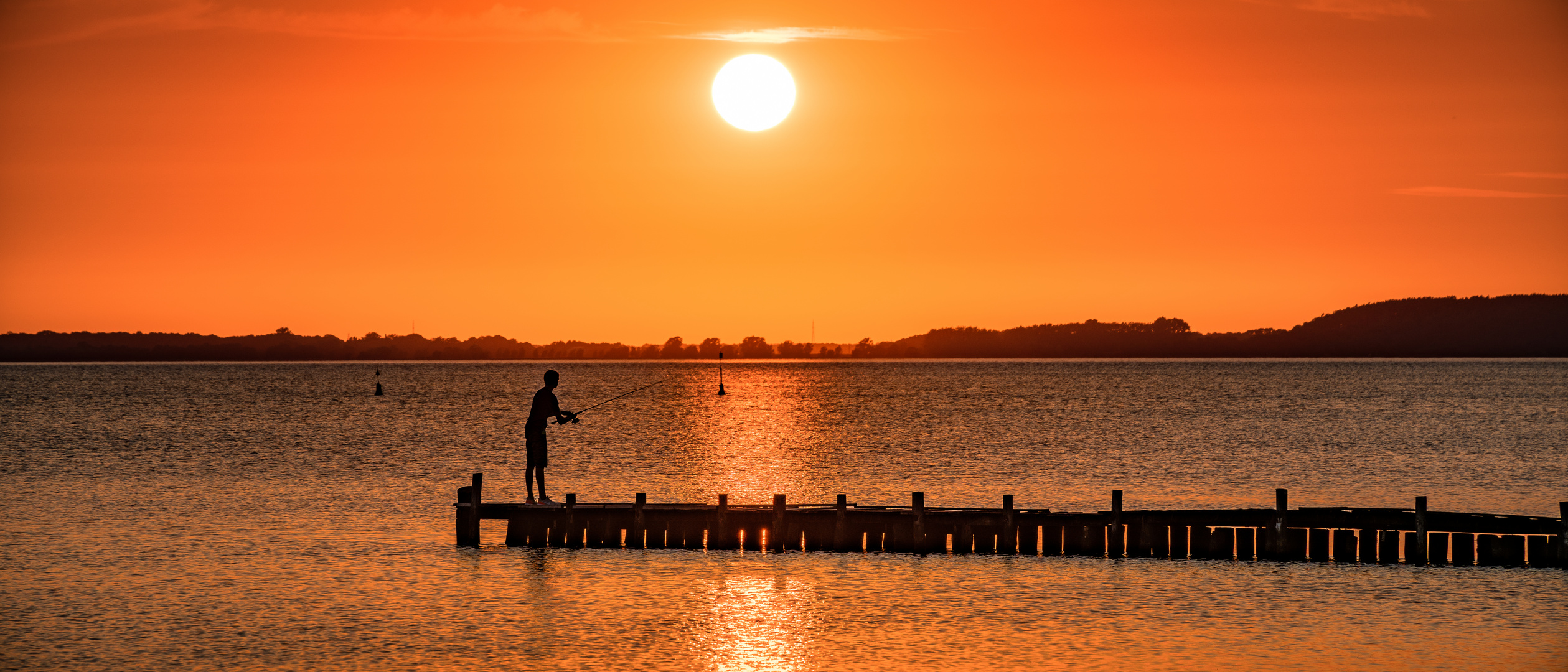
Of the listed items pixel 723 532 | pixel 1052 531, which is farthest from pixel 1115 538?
pixel 723 532

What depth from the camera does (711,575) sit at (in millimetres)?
22812

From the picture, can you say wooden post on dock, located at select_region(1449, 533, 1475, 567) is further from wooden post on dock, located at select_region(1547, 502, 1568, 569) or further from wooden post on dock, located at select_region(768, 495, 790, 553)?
wooden post on dock, located at select_region(768, 495, 790, 553)

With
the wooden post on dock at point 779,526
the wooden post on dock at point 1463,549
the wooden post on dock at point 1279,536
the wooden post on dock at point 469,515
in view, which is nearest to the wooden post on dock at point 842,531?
the wooden post on dock at point 779,526

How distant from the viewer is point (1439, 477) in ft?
156

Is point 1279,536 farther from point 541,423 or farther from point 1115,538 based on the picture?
point 541,423

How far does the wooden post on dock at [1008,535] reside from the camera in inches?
961

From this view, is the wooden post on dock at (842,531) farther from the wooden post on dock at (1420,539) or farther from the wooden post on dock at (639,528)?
the wooden post on dock at (1420,539)

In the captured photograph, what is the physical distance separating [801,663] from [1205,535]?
36.4 ft

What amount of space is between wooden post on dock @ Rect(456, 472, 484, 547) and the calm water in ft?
1.34

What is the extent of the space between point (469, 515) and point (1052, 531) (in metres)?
11.6

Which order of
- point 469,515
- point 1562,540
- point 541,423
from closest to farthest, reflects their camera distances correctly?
point 1562,540 < point 541,423 < point 469,515

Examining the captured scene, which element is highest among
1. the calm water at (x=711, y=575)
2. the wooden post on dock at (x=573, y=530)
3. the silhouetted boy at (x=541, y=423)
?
the silhouetted boy at (x=541, y=423)

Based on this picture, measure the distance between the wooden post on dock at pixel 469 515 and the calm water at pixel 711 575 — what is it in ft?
1.34

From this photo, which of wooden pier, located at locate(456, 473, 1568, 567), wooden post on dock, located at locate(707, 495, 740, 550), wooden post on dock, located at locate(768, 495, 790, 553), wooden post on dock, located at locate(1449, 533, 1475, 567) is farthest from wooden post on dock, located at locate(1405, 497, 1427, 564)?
wooden post on dock, located at locate(707, 495, 740, 550)
